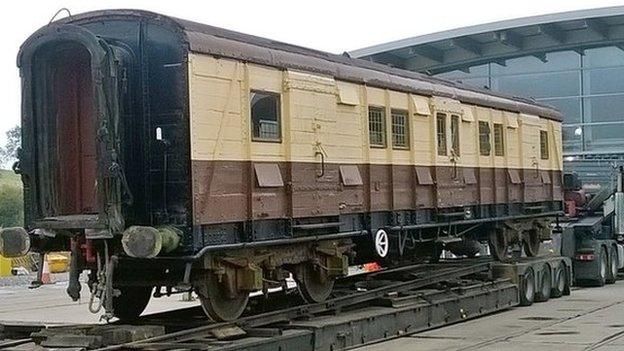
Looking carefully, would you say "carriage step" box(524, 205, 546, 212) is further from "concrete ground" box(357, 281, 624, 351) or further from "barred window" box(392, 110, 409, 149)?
"barred window" box(392, 110, 409, 149)

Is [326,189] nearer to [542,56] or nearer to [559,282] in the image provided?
[559,282]

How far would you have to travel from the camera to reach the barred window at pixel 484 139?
1934cm

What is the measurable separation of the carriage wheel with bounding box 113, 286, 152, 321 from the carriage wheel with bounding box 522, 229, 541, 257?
11.5 metres

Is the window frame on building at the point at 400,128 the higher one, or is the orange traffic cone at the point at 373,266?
the window frame on building at the point at 400,128

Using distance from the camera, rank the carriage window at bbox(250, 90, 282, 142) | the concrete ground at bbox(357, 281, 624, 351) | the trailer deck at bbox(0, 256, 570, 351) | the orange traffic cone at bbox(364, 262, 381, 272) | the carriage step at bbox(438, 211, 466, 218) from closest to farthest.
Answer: the trailer deck at bbox(0, 256, 570, 351)
the carriage window at bbox(250, 90, 282, 142)
the concrete ground at bbox(357, 281, 624, 351)
the carriage step at bbox(438, 211, 466, 218)
the orange traffic cone at bbox(364, 262, 381, 272)

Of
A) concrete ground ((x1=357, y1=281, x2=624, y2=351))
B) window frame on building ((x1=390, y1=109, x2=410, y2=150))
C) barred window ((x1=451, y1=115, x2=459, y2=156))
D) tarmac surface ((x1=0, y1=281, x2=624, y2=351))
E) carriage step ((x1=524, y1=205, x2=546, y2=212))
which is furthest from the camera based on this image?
carriage step ((x1=524, y1=205, x2=546, y2=212))

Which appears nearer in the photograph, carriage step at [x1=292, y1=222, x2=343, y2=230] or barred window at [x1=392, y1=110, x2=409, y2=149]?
carriage step at [x1=292, y1=222, x2=343, y2=230]

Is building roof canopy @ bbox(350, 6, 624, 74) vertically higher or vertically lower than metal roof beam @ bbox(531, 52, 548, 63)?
higher

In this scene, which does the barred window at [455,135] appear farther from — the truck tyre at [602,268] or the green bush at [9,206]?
the green bush at [9,206]

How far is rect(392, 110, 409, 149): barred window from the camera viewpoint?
16.0 metres

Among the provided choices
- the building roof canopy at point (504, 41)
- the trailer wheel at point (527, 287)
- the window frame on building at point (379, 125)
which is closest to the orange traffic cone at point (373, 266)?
the trailer wheel at point (527, 287)

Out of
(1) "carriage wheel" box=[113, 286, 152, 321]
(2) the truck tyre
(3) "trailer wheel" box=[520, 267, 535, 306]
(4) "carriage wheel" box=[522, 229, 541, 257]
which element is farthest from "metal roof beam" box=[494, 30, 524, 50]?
(1) "carriage wheel" box=[113, 286, 152, 321]

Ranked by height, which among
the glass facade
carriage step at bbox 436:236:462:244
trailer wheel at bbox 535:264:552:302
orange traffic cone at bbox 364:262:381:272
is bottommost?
trailer wheel at bbox 535:264:552:302

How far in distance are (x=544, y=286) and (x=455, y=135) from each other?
4.98m
